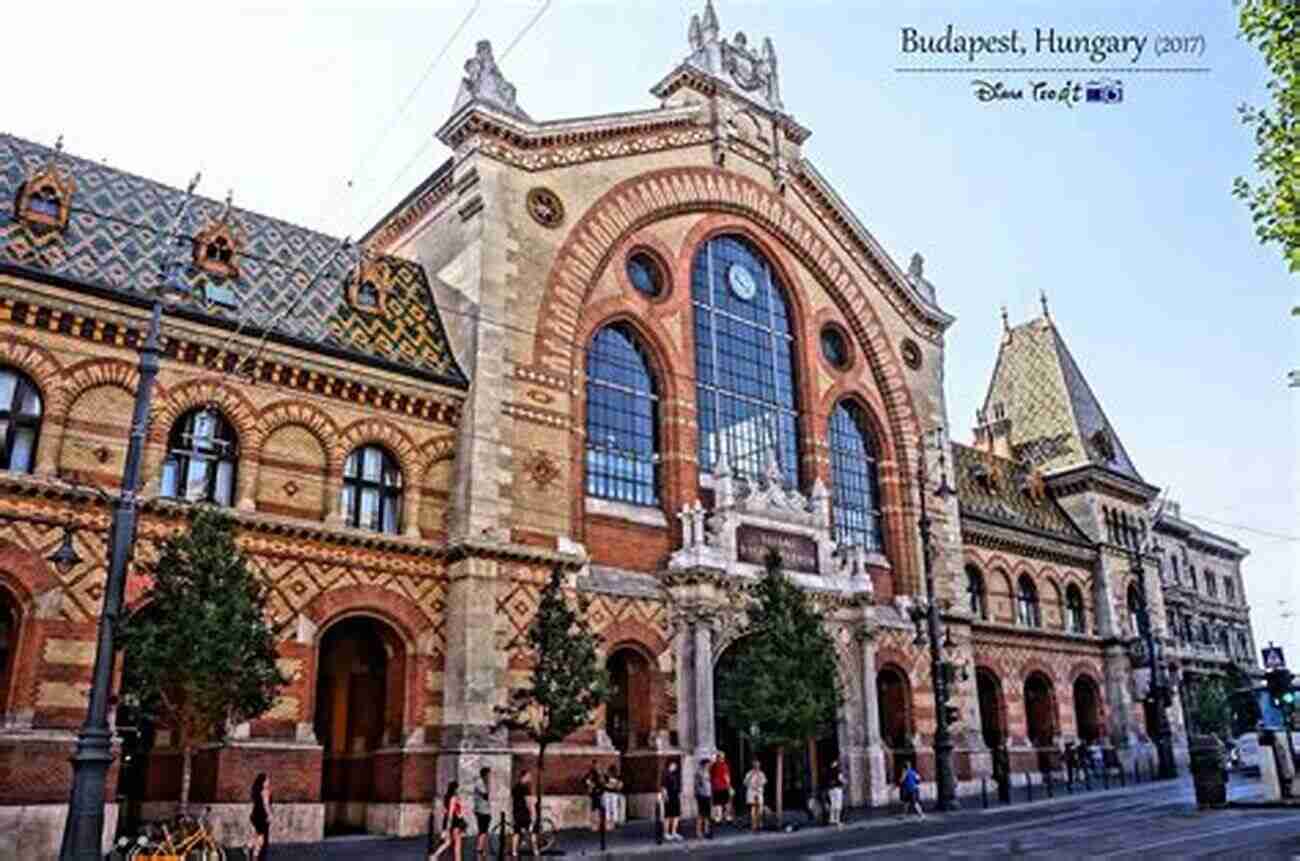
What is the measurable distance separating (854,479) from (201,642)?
78.5ft

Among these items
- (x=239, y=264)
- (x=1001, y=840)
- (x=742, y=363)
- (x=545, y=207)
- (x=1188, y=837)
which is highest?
(x=545, y=207)

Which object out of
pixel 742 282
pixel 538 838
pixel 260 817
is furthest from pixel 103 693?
pixel 742 282

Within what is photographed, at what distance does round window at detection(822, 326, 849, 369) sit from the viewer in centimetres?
3650

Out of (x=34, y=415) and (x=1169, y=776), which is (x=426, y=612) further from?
(x=1169, y=776)

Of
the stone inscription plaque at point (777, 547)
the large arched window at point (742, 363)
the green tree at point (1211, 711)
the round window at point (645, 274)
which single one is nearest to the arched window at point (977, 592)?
the large arched window at point (742, 363)

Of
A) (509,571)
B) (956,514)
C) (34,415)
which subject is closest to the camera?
(34,415)

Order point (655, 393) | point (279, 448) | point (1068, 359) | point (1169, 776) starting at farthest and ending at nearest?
point (1068, 359)
point (1169, 776)
point (655, 393)
point (279, 448)

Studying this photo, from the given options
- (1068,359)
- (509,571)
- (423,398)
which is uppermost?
(1068,359)

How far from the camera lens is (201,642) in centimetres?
1708

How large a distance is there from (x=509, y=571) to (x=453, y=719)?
3.62 m

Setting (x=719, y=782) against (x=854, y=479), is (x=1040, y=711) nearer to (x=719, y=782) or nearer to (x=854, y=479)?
(x=854, y=479)

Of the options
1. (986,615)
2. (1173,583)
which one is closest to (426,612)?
(986,615)

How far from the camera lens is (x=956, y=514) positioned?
38.4 meters

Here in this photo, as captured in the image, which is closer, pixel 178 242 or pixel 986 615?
pixel 178 242
